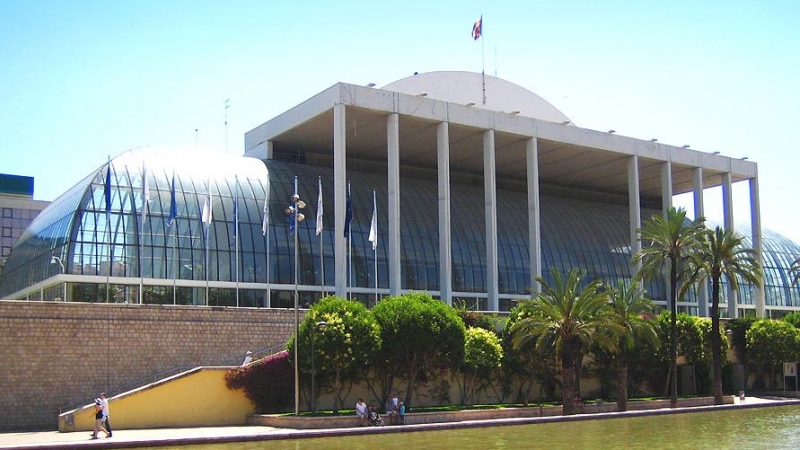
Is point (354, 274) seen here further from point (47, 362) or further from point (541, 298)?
point (47, 362)

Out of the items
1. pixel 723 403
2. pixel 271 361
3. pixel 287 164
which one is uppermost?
pixel 287 164

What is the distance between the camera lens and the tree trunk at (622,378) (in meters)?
54.4

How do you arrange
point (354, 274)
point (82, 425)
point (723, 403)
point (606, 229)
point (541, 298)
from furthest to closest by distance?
point (606, 229) < point (354, 274) < point (723, 403) < point (541, 298) < point (82, 425)

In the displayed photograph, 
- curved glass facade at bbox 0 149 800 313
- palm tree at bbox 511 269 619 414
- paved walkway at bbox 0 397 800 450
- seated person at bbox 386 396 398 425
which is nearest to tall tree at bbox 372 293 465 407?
seated person at bbox 386 396 398 425

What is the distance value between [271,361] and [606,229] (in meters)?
47.3

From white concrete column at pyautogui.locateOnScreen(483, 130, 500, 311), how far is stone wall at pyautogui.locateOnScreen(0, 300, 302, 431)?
19.4 meters

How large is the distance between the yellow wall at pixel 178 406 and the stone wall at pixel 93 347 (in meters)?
2.42

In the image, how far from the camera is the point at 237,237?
201ft

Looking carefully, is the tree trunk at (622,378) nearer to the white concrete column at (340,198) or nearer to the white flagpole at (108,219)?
the white concrete column at (340,198)

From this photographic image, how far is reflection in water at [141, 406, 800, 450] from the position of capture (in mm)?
33812

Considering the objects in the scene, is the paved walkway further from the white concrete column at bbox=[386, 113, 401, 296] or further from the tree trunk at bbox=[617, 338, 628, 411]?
the white concrete column at bbox=[386, 113, 401, 296]

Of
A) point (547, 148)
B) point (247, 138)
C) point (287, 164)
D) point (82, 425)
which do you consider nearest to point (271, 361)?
point (82, 425)

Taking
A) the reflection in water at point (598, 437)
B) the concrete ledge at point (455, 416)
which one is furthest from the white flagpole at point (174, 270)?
the reflection in water at point (598, 437)

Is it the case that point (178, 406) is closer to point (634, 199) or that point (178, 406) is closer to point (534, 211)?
point (534, 211)
